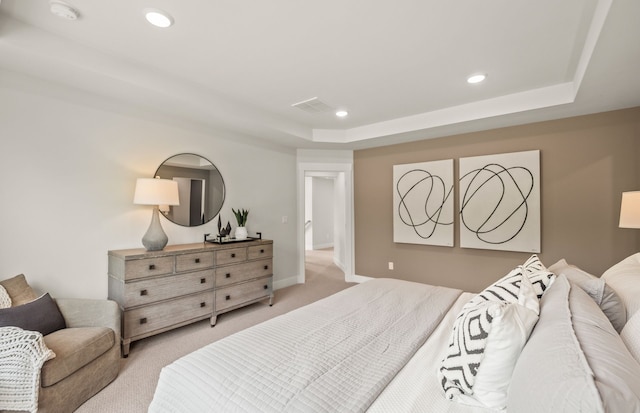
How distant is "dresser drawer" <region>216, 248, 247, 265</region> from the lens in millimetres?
3174

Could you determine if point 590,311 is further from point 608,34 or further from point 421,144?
point 421,144

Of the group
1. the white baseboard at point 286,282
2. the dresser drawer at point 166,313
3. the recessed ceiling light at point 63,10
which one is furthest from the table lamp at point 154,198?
the white baseboard at point 286,282

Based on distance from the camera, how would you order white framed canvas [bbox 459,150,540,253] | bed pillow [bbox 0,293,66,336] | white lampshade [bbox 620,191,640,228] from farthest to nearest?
white framed canvas [bbox 459,150,540,253] → white lampshade [bbox 620,191,640,228] → bed pillow [bbox 0,293,66,336]

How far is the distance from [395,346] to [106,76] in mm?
2889

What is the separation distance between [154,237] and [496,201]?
4.00m

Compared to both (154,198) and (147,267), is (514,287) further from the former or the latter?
(154,198)

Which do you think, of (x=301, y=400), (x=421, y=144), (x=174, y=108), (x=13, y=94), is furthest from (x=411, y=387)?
(x=421, y=144)

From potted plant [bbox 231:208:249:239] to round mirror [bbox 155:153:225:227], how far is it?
26 centimetres

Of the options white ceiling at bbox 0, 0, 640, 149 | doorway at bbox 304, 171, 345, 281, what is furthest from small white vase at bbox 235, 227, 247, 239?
doorway at bbox 304, 171, 345, 281

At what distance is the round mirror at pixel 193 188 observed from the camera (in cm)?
327

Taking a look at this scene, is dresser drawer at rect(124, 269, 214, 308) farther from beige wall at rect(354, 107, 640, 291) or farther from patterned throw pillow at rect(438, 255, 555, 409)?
beige wall at rect(354, 107, 640, 291)

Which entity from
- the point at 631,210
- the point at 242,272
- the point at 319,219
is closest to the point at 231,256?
the point at 242,272

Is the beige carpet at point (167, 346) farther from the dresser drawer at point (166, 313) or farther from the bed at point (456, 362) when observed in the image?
the bed at point (456, 362)

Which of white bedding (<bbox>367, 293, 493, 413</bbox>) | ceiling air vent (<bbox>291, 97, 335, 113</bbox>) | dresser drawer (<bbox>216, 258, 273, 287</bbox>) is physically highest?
ceiling air vent (<bbox>291, 97, 335, 113</bbox>)
